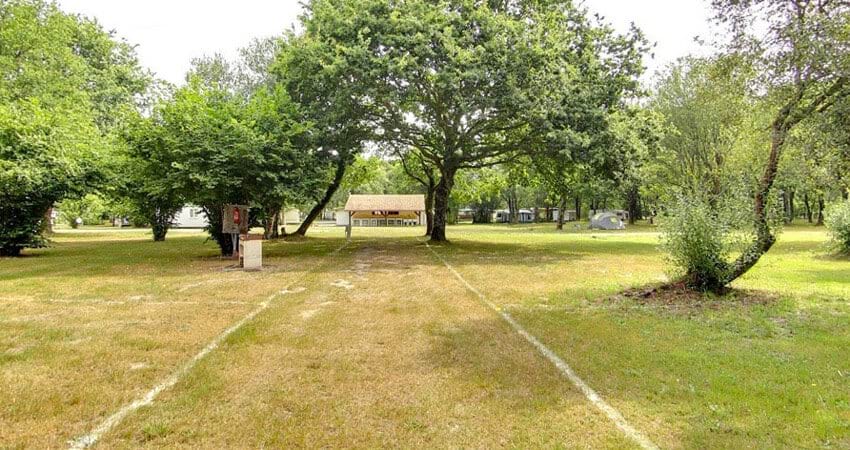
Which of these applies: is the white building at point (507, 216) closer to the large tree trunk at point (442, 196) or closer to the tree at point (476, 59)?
the large tree trunk at point (442, 196)

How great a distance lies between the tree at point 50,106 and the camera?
15000mm

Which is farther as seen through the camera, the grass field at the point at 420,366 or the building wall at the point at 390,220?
the building wall at the point at 390,220

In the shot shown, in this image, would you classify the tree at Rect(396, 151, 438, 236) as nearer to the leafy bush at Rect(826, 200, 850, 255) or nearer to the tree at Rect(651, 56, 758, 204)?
the tree at Rect(651, 56, 758, 204)

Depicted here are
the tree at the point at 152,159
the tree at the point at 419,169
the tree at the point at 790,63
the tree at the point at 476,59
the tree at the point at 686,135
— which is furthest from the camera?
the tree at the point at 686,135

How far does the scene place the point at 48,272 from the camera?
11625mm

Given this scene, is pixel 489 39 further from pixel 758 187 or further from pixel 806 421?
pixel 806 421

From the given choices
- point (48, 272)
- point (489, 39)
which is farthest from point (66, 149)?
point (489, 39)


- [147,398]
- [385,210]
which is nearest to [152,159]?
[147,398]

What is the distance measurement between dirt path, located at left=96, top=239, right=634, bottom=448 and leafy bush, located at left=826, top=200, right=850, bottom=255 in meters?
13.0

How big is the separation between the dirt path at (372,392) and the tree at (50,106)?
13.0 m

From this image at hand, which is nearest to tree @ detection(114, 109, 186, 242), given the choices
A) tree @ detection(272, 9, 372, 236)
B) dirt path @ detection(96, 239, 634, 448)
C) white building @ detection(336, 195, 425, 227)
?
tree @ detection(272, 9, 372, 236)

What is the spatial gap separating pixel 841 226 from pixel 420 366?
15138 millimetres

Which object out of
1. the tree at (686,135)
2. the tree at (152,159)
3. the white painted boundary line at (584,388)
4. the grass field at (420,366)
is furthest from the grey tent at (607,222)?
the white painted boundary line at (584,388)

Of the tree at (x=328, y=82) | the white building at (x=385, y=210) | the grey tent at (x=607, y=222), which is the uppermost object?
the tree at (x=328, y=82)
